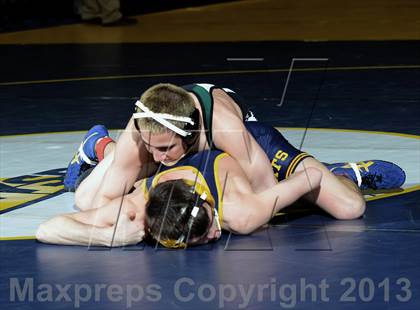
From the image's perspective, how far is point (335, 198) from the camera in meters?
5.15

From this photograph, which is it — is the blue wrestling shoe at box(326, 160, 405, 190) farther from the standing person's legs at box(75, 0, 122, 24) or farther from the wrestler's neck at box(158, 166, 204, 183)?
the standing person's legs at box(75, 0, 122, 24)

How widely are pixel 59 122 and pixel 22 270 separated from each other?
325cm

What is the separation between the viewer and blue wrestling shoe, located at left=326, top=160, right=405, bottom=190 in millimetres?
5613

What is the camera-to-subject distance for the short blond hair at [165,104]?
462cm

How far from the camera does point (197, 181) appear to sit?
4.74 meters

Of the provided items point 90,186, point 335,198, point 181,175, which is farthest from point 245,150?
point 90,186

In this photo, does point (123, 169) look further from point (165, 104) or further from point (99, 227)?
point (165, 104)

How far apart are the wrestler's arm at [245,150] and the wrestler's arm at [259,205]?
5.7 inches

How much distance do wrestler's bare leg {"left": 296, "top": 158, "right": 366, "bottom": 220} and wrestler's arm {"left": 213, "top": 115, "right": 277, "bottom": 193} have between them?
7.9 inches

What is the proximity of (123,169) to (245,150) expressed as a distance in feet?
1.74

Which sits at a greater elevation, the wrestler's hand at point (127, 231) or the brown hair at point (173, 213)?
the brown hair at point (173, 213)

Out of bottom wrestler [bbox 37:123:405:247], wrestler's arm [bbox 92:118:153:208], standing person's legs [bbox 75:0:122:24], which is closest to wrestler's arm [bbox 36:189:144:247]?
bottom wrestler [bbox 37:123:405:247]

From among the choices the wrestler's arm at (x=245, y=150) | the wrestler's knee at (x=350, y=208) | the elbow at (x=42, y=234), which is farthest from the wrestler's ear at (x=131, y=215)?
the wrestler's knee at (x=350, y=208)

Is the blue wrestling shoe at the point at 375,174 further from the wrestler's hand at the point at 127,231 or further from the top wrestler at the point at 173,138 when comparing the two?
the wrestler's hand at the point at 127,231
